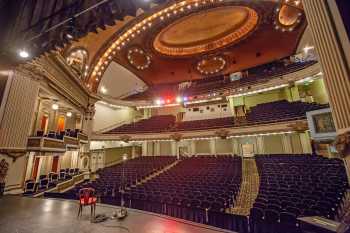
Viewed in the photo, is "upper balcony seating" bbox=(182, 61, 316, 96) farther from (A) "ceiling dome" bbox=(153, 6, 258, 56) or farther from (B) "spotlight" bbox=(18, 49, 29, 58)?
(B) "spotlight" bbox=(18, 49, 29, 58)

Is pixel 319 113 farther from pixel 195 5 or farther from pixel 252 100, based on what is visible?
pixel 195 5

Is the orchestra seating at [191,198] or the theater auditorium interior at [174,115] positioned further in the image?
the orchestra seating at [191,198]

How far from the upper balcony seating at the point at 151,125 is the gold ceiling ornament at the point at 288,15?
15288 millimetres

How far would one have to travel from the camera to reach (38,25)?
2.97 metres

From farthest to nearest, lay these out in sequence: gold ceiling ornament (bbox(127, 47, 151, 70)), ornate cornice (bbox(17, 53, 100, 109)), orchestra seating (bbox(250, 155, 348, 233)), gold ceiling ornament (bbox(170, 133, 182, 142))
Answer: gold ceiling ornament (bbox(127, 47, 151, 70)) → gold ceiling ornament (bbox(170, 133, 182, 142)) → ornate cornice (bbox(17, 53, 100, 109)) → orchestra seating (bbox(250, 155, 348, 233))

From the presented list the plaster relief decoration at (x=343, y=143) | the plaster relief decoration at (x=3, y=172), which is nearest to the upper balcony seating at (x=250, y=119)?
the plaster relief decoration at (x=3, y=172)

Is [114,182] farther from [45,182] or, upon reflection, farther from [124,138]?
[124,138]

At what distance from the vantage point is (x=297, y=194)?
243 inches

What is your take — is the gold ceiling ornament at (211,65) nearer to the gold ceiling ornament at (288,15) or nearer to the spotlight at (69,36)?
the gold ceiling ornament at (288,15)

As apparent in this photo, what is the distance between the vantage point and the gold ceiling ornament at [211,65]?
2320 centimetres

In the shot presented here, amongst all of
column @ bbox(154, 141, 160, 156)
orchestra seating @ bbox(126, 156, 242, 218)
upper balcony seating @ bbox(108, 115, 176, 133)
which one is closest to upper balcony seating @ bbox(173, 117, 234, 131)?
upper balcony seating @ bbox(108, 115, 176, 133)

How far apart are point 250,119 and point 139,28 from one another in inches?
550

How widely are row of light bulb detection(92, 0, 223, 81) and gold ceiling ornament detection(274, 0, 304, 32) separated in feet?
20.1

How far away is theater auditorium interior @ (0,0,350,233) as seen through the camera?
3.00 meters
